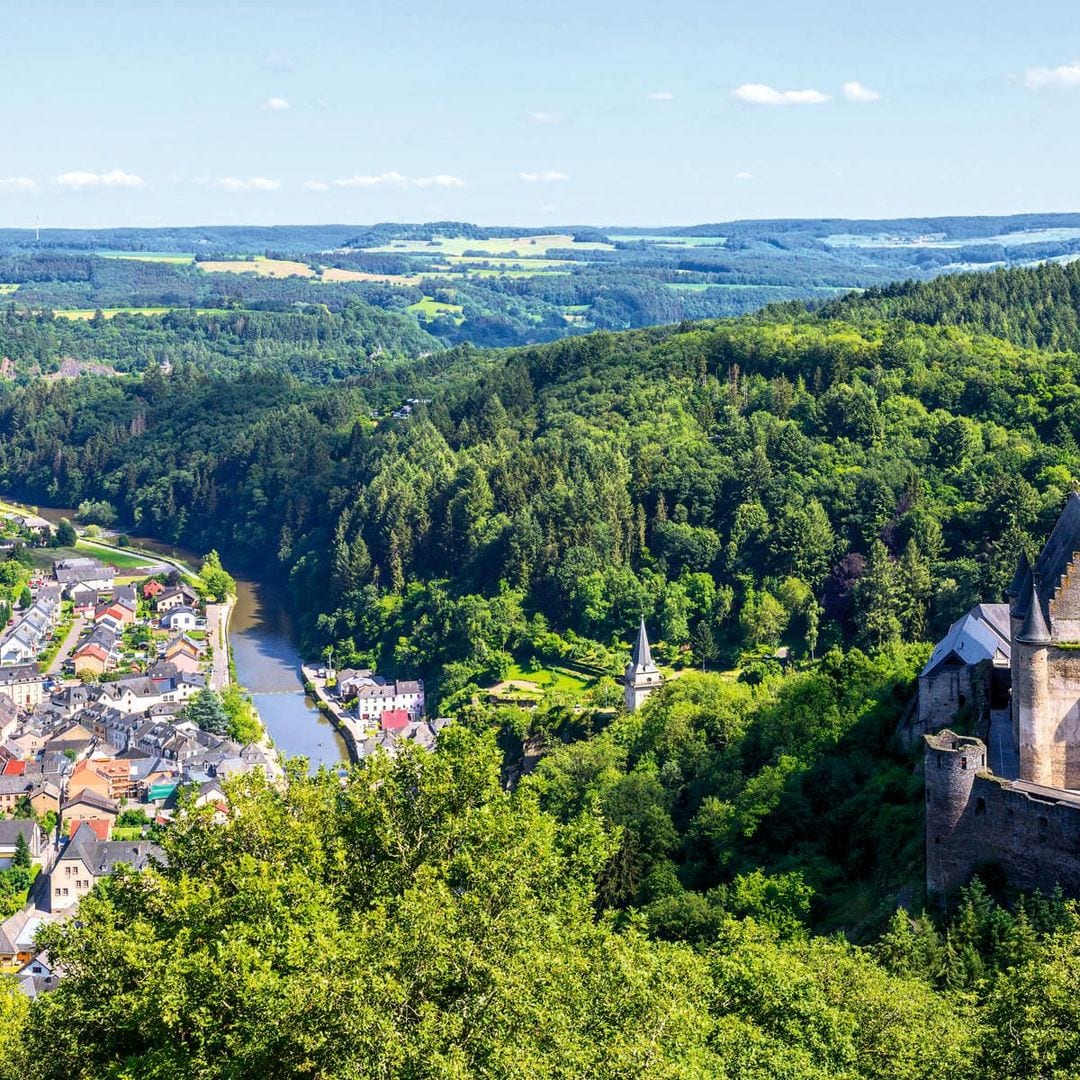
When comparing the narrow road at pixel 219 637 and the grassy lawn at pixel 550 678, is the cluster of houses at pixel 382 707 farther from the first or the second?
the narrow road at pixel 219 637

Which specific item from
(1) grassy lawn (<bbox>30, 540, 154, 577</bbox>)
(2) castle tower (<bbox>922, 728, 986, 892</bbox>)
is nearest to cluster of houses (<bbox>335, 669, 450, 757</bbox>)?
(1) grassy lawn (<bbox>30, 540, 154, 577</bbox>)

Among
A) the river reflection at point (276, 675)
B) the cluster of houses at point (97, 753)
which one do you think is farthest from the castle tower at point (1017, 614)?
the river reflection at point (276, 675)

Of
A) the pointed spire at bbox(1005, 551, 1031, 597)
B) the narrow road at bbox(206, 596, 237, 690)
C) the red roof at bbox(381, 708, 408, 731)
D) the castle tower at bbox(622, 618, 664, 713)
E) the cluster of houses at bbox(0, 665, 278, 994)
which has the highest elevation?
the pointed spire at bbox(1005, 551, 1031, 597)

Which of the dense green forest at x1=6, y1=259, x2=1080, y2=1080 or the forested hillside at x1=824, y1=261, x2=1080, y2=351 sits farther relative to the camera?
the forested hillside at x1=824, y1=261, x2=1080, y2=351

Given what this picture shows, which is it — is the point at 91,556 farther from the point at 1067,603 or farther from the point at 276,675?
the point at 1067,603

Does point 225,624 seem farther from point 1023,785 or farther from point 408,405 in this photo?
point 1023,785

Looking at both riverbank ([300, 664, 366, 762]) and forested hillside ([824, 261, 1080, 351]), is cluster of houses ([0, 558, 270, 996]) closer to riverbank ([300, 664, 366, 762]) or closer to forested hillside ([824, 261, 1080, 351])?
riverbank ([300, 664, 366, 762])

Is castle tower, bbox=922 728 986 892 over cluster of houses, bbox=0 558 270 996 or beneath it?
over

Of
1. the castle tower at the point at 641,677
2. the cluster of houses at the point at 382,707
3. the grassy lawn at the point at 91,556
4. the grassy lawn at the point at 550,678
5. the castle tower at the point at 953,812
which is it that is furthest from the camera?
the grassy lawn at the point at 91,556
